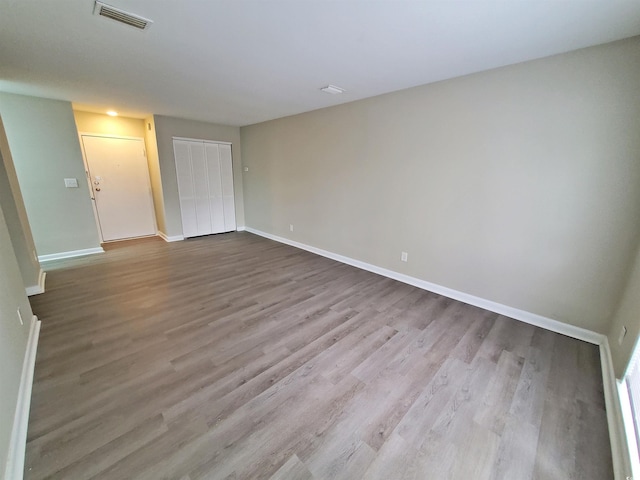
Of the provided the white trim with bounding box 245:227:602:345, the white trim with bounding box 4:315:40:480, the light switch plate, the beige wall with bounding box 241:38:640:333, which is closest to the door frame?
the light switch plate

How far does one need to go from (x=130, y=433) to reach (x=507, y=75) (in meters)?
3.98

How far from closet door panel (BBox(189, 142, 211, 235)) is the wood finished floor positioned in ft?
9.52

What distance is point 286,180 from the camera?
507 centimetres

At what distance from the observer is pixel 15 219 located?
9.36 ft

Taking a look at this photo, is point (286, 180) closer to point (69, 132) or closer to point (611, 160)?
point (69, 132)

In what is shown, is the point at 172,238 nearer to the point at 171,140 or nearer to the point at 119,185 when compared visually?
the point at 119,185

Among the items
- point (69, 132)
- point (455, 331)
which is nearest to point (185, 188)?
point (69, 132)

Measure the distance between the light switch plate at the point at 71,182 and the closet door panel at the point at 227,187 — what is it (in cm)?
251

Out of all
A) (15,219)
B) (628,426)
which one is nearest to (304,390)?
(628,426)

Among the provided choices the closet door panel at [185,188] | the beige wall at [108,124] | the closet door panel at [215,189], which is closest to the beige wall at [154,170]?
the beige wall at [108,124]

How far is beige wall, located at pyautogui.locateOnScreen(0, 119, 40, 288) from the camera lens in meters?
2.78

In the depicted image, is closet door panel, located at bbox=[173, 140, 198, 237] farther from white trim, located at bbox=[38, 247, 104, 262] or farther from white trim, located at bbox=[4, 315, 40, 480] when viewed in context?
white trim, located at bbox=[4, 315, 40, 480]

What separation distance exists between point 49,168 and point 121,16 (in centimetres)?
360

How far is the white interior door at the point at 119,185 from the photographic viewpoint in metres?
4.93
